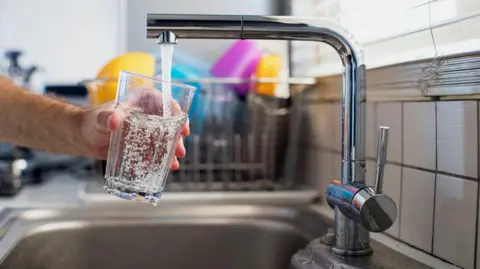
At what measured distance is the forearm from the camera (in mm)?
894

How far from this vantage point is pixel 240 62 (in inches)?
49.2

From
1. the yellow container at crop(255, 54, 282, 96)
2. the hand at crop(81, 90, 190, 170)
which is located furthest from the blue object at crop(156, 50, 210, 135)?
the hand at crop(81, 90, 190, 170)

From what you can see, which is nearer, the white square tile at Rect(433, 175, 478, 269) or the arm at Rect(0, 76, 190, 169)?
the white square tile at Rect(433, 175, 478, 269)

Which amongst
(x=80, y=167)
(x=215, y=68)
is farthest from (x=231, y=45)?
(x=80, y=167)

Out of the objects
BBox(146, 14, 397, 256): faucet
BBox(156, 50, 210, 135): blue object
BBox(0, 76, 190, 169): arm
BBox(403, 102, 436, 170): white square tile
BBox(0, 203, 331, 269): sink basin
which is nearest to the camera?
BBox(146, 14, 397, 256): faucet

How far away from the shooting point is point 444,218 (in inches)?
28.3

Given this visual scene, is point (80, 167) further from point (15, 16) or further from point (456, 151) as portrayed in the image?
point (456, 151)

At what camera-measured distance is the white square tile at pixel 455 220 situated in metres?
0.67

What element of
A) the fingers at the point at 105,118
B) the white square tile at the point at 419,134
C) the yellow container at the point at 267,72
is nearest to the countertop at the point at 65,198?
the white square tile at the point at 419,134

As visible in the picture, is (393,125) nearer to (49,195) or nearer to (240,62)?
(240,62)

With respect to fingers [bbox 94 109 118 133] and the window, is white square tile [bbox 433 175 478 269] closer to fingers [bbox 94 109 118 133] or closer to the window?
the window

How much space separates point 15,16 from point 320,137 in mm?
1037

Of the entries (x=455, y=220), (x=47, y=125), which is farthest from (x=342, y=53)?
(x=47, y=125)

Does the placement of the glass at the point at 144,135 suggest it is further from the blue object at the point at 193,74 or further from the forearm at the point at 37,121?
the blue object at the point at 193,74
